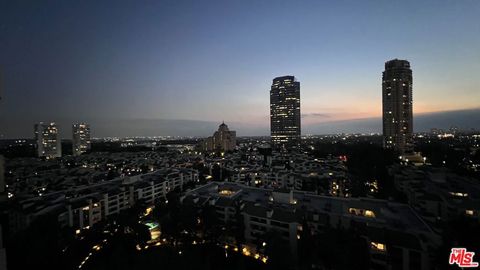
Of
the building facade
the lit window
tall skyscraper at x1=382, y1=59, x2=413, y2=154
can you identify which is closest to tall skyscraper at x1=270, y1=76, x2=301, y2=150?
the building facade

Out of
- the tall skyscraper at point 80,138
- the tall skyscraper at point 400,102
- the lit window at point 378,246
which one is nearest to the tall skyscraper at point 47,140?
the tall skyscraper at point 80,138

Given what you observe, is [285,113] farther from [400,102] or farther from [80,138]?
[80,138]

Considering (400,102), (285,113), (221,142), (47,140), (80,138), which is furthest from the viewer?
(285,113)

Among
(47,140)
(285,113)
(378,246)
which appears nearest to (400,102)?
(285,113)

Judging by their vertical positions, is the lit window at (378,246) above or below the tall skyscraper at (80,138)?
below

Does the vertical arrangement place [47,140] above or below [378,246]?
above

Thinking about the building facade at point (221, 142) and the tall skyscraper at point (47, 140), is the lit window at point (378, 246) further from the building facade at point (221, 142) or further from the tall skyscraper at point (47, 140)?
the tall skyscraper at point (47, 140)

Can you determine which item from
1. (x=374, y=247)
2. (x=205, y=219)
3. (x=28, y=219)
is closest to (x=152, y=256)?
(x=205, y=219)
